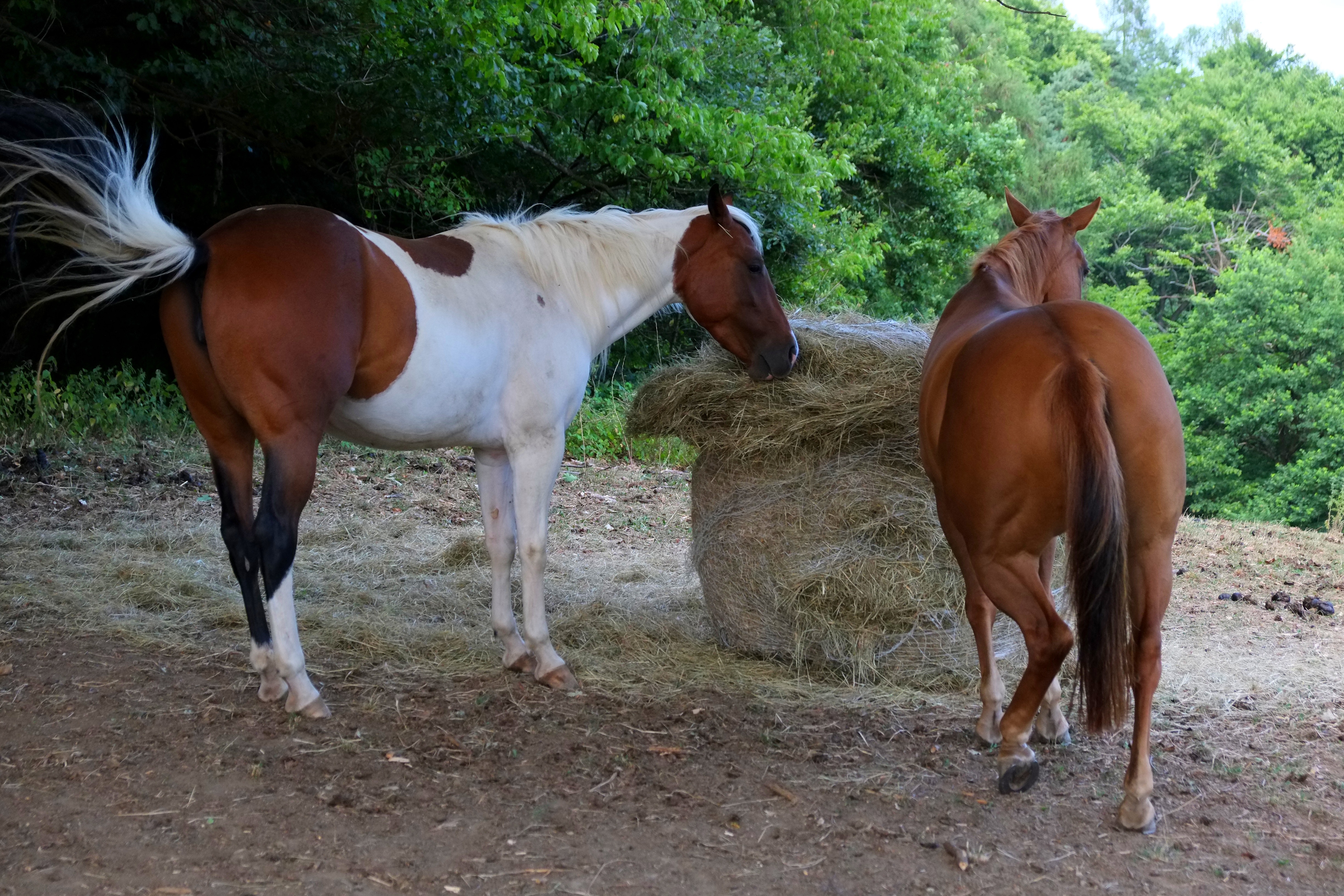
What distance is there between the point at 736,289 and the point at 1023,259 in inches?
47.3

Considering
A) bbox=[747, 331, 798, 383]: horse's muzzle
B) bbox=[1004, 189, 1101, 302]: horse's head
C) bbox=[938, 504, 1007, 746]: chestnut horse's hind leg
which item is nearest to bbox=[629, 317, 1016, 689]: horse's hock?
bbox=[747, 331, 798, 383]: horse's muzzle

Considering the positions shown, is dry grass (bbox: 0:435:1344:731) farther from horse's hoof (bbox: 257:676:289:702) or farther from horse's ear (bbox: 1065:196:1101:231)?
horse's ear (bbox: 1065:196:1101:231)

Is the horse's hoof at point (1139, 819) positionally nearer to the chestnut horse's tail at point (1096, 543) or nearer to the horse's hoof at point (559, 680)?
the chestnut horse's tail at point (1096, 543)

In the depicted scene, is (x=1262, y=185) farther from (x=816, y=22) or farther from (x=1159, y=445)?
(x=1159, y=445)

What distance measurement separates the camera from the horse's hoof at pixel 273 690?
378 centimetres

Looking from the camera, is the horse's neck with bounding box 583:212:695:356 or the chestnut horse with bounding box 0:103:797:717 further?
the horse's neck with bounding box 583:212:695:356

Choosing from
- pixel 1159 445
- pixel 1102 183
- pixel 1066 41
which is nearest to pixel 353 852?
pixel 1159 445

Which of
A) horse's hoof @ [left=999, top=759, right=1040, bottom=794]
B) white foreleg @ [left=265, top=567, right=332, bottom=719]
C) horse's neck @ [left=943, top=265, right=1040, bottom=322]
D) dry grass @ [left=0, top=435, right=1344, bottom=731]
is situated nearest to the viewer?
horse's hoof @ [left=999, top=759, right=1040, bottom=794]

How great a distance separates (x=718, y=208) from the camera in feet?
14.8

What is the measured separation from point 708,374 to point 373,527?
3.35 m

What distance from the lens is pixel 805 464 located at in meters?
4.64

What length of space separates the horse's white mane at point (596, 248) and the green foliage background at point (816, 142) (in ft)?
3.45

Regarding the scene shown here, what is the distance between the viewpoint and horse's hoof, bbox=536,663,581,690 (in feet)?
13.6

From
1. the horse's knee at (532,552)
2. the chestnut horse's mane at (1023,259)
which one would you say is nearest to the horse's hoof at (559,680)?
the horse's knee at (532,552)
